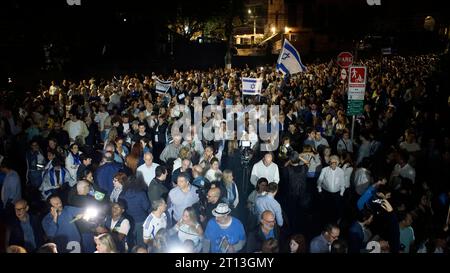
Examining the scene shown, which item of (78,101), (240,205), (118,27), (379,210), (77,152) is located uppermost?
(118,27)

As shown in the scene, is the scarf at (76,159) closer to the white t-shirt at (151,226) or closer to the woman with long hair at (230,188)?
the white t-shirt at (151,226)

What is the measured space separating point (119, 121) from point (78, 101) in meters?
3.23

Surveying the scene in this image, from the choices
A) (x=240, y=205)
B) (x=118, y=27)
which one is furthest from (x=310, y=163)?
(x=118, y=27)

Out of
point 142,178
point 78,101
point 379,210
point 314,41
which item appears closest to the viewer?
point 379,210

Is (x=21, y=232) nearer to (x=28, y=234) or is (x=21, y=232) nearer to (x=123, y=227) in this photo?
(x=28, y=234)

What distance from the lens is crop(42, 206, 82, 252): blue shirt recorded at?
5245 mm

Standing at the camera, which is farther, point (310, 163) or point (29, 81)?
point (29, 81)

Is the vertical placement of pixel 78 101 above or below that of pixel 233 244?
above

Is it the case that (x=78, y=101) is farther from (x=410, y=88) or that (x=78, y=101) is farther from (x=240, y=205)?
(x=410, y=88)

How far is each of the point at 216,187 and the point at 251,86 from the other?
7.27 m

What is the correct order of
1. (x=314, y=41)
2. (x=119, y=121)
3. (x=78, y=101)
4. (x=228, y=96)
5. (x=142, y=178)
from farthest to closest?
(x=314, y=41) → (x=228, y=96) → (x=78, y=101) → (x=119, y=121) → (x=142, y=178)

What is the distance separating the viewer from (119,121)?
10047mm

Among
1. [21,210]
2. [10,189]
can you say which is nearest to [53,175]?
[10,189]

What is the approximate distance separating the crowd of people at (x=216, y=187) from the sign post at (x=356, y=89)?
52cm
